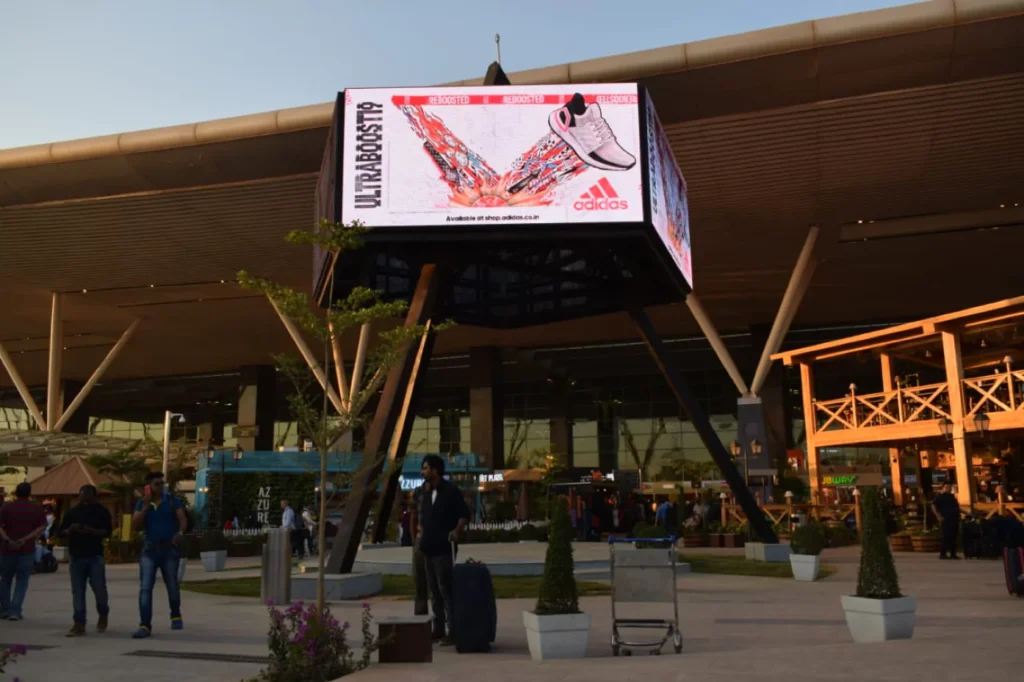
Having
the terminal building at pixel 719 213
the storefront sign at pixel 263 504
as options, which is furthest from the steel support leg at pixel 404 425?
the storefront sign at pixel 263 504

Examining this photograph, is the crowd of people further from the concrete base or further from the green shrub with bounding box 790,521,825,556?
the green shrub with bounding box 790,521,825,556

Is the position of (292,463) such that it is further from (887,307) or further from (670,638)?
(670,638)

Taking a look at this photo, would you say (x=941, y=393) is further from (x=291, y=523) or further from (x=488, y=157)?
(x=291, y=523)

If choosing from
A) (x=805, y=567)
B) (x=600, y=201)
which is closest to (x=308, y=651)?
(x=600, y=201)

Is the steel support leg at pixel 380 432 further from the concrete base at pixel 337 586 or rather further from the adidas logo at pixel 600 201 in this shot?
the adidas logo at pixel 600 201

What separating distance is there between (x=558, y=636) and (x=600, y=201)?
28.3ft

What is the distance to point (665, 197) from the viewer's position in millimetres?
16016

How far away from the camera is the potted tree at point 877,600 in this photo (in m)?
7.30

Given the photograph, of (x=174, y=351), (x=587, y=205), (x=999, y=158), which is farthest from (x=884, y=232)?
(x=174, y=351)

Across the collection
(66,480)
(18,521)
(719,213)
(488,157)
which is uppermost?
(719,213)

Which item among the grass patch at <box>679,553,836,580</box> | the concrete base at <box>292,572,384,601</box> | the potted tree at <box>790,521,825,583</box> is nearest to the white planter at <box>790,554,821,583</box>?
the potted tree at <box>790,521,825,583</box>

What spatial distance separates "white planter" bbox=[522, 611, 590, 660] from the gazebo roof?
22219 millimetres

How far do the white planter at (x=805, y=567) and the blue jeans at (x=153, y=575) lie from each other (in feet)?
32.0

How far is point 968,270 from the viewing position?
3416 centimetres
